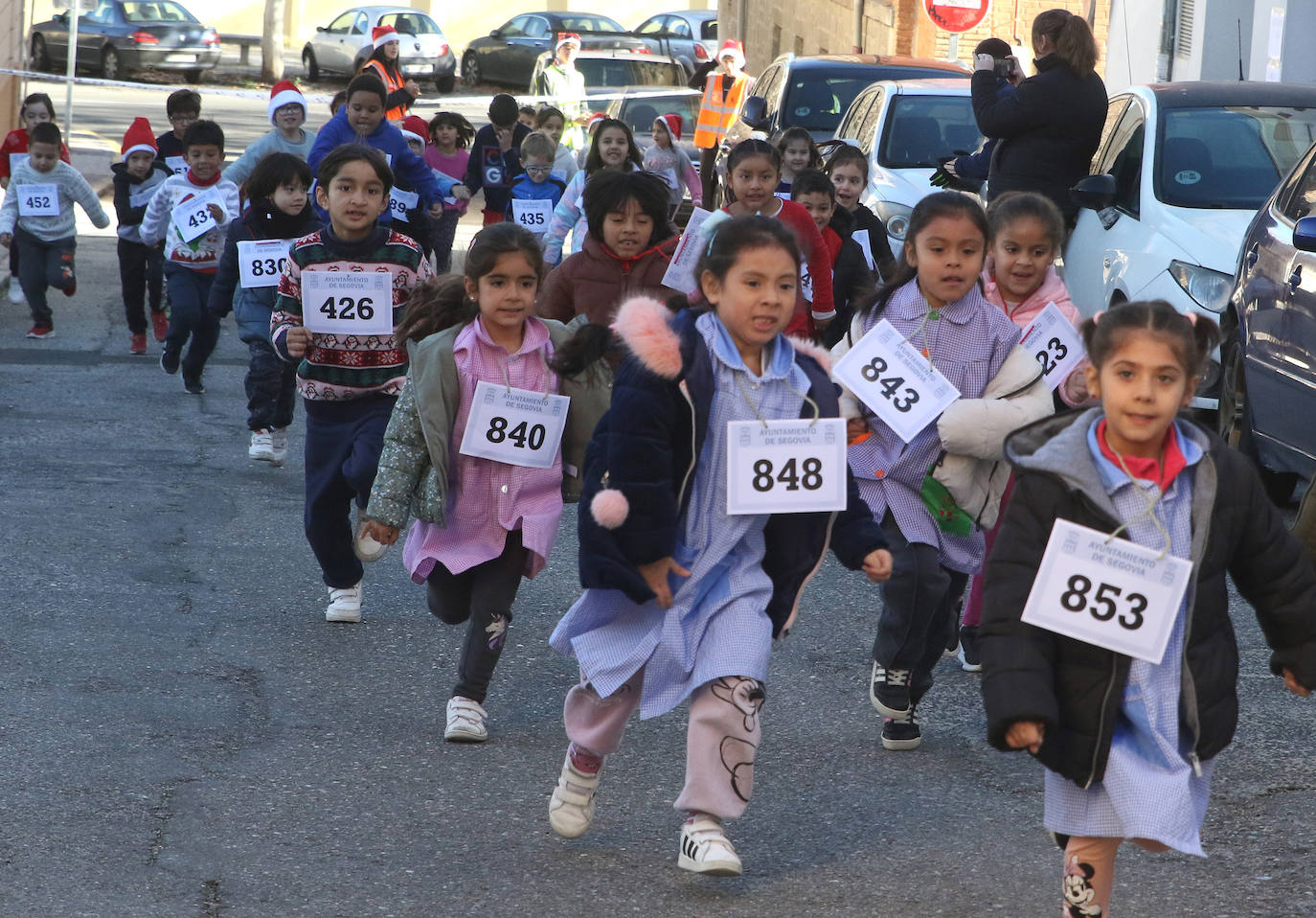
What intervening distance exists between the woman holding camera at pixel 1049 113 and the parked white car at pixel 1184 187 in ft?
0.95

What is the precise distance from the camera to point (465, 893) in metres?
4.29

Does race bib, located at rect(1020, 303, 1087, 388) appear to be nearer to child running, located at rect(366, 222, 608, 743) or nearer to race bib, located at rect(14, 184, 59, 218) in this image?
child running, located at rect(366, 222, 608, 743)

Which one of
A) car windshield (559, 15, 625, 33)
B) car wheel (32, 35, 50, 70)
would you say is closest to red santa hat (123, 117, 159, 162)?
car wheel (32, 35, 50, 70)

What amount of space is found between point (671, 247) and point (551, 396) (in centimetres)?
160

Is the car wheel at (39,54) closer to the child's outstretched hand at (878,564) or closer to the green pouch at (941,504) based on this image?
the green pouch at (941,504)

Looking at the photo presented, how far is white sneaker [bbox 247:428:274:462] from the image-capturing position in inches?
377

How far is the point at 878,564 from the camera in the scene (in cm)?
430

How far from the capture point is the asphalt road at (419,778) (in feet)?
14.1

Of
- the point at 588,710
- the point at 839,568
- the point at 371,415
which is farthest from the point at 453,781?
the point at 839,568

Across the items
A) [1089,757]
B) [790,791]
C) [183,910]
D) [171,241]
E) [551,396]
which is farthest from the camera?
[171,241]

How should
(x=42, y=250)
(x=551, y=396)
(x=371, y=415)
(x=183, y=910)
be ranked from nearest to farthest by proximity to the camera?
(x=183, y=910)
(x=551, y=396)
(x=371, y=415)
(x=42, y=250)

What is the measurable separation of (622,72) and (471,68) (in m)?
11.9

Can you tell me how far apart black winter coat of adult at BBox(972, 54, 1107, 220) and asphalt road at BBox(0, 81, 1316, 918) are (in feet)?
10.1

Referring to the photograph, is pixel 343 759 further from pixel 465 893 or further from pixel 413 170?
pixel 413 170
